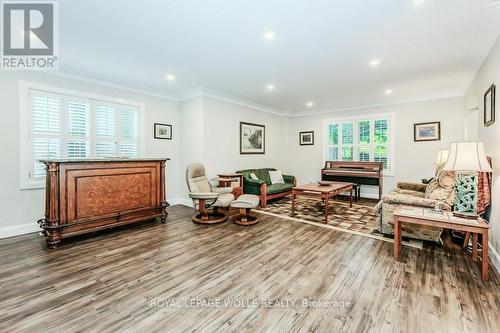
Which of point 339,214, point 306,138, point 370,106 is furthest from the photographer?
Result: point 306,138

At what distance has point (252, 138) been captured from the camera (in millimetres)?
6387

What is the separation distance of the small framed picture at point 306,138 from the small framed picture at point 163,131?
4.17 metres

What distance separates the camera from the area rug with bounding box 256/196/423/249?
3613mm

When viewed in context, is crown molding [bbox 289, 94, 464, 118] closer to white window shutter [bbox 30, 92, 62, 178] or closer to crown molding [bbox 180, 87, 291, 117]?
crown molding [bbox 180, 87, 291, 117]

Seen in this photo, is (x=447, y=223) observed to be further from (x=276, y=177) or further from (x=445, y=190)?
(x=276, y=177)

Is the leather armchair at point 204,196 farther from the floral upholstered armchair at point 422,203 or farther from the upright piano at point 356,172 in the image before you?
the upright piano at point 356,172

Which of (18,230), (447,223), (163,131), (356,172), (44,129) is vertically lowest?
(18,230)

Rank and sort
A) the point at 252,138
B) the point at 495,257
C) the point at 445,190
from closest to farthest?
1. the point at 495,257
2. the point at 445,190
3. the point at 252,138

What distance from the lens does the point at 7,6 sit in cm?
229

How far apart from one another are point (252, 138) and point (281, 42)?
356 cm

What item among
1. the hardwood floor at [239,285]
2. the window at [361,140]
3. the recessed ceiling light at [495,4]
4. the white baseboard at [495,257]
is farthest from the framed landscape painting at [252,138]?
the white baseboard at [495,257]

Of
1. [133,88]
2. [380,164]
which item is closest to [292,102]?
[380,164]

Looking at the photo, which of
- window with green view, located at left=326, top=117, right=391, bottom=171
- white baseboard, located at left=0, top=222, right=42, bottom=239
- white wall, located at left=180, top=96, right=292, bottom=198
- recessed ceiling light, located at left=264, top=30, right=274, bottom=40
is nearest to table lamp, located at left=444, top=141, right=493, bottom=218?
recessed ceiling light, located at left=264, top=30, right=274, bottom=40

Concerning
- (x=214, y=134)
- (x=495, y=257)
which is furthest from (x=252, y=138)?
(x=495, y=257)
